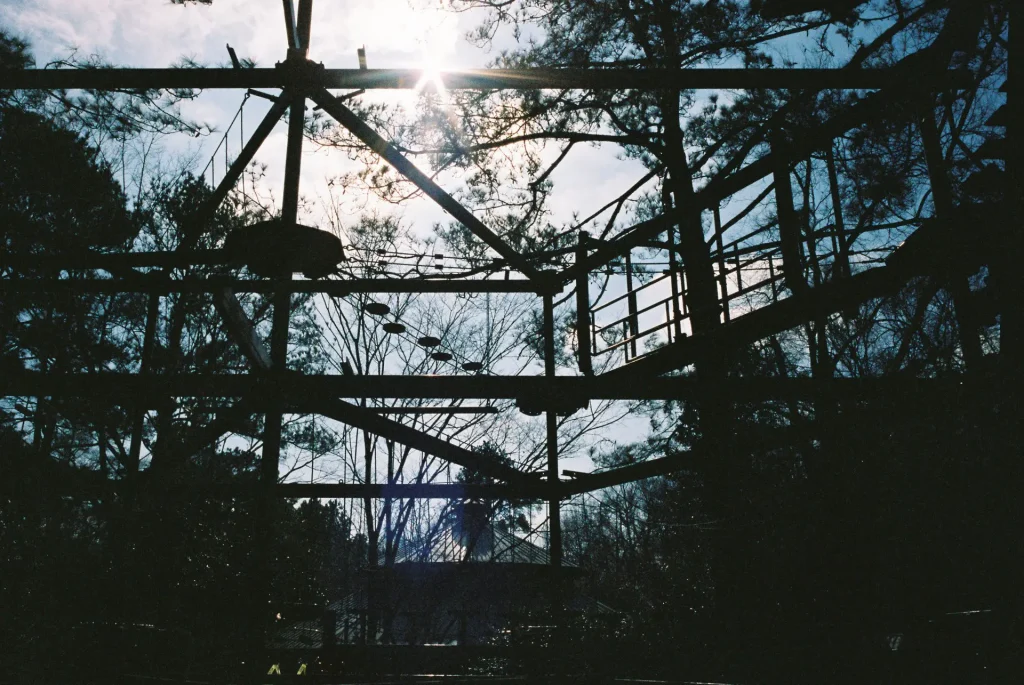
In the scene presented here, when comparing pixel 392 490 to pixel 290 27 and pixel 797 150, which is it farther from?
pixel 797 150

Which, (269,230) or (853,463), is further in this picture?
(853,463)

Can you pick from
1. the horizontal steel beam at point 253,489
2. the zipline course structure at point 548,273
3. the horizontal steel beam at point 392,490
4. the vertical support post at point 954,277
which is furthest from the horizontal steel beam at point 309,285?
the vertical support post at point 954,277

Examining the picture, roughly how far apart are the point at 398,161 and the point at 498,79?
4.32 ft

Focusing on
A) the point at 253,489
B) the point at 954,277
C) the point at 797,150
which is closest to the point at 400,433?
the point at 253,489

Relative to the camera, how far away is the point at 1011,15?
4668mm

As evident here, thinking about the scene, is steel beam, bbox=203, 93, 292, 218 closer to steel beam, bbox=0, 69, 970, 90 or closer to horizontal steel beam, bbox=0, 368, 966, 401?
steel beam, bbox=0, 69, 970, 90

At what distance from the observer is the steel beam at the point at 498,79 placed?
15.5 ft

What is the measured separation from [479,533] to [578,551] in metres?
13.1

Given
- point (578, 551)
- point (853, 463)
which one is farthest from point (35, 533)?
point (578, 551)

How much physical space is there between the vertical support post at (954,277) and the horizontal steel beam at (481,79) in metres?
0.80

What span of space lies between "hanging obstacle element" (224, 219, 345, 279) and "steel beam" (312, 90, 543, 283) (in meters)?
0.94

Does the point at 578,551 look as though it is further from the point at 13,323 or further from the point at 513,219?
the point at 13,323

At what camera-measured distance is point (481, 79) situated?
4.77 metres

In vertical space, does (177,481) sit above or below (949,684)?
above
